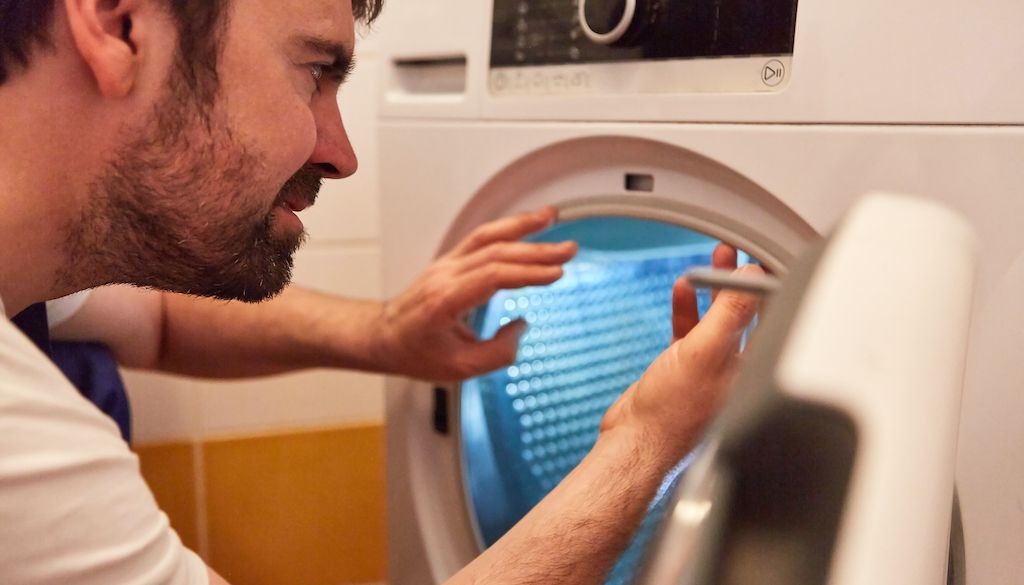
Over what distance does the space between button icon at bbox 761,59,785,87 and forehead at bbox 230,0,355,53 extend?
0.98 ft

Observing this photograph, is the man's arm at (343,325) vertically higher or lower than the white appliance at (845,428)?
lower

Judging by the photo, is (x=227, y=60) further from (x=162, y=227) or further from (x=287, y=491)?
(x=287, y=491)

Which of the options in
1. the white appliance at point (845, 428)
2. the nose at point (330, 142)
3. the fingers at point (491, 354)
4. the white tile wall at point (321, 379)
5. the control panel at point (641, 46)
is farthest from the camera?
the white tile wall at point (321, 379)

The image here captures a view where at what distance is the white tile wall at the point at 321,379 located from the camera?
111 centimetres

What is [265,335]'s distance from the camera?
913 millimetres

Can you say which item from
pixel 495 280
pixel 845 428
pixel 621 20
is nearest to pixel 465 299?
pixel 495 280

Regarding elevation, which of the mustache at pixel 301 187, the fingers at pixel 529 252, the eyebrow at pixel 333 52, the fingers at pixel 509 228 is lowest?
the fingers at pixel 529 252

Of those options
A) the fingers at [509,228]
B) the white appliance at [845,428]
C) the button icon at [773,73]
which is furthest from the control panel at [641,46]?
the white appliance at [845,428]

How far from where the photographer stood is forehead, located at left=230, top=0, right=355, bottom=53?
22.7 inches

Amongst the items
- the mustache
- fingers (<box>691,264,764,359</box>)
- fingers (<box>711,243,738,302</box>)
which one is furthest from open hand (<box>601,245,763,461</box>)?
the mustache

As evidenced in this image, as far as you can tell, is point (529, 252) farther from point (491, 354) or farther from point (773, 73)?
point (773, 73)

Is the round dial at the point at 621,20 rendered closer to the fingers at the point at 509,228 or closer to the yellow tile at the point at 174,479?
the fingers at the point at 509,228

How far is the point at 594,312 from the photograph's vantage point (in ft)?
2.93

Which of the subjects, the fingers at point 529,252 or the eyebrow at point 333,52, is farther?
the fingers at point 529,252
